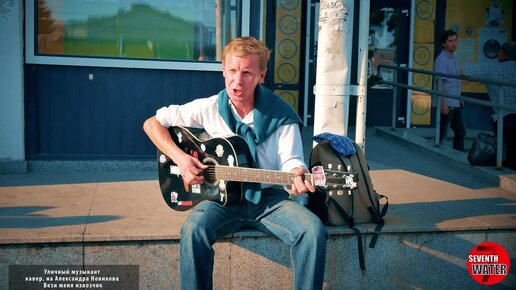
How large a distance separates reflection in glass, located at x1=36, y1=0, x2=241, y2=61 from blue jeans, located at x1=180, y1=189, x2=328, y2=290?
3.10 m

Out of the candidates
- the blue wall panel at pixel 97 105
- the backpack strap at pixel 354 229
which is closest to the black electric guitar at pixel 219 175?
the backpack strap at pixel 354 229

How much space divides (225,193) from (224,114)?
1.59 ft

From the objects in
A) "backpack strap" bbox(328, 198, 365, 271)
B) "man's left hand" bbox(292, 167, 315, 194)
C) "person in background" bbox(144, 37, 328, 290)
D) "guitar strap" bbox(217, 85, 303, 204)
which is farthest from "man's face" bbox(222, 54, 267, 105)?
"backpack strap" bbox(328, 198, 365, 271)

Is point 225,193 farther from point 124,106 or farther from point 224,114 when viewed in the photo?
point 124,106

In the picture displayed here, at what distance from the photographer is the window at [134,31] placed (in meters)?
6.14

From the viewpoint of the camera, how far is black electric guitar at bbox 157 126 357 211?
337 cm

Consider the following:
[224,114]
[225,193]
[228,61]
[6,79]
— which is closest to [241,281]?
[225,193]

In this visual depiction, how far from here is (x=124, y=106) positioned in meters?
6.34

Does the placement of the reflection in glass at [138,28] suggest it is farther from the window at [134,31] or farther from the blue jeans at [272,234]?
the blue jeans at [272,234]

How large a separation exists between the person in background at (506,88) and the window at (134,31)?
2.80 m

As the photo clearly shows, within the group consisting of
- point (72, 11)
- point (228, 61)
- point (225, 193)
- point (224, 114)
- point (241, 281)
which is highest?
point (72, 11)

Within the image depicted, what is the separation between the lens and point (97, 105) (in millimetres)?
6281

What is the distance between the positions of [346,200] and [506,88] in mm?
3527

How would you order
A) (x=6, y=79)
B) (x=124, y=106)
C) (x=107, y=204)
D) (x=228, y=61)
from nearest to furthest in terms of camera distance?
(x=228, y=61) < (x=107, y=204) < (x=6, y=79) < (x=124, y=106)
